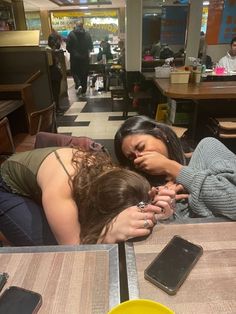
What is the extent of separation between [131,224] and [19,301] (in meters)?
0.32

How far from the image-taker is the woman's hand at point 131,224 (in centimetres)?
74

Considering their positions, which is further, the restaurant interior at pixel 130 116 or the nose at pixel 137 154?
the nose at pixel 137 154

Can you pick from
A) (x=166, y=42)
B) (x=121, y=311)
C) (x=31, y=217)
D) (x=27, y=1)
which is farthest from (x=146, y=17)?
(x=27, y=1)

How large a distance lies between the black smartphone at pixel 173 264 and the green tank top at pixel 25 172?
0.57 m

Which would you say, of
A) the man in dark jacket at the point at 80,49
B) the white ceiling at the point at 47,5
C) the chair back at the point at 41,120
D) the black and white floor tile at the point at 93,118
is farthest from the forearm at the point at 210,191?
the white ceiling at the point at 47,5

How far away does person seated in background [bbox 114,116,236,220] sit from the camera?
2.99ft

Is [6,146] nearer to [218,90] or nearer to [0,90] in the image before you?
[0,90]

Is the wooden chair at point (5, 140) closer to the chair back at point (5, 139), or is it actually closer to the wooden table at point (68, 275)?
the chair back at point (5, 139)

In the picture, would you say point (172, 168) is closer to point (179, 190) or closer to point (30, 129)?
point (179, 190)

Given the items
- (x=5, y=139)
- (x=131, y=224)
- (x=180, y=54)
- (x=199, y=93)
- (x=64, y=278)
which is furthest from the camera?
(x=180, y=54)

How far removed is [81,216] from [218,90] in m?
2.41

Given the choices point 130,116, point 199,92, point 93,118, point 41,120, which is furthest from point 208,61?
point 41,120

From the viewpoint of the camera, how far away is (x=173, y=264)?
0.67m

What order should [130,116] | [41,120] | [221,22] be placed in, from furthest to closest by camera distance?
[221,22]
[130,116]
[41,120]
